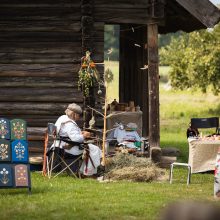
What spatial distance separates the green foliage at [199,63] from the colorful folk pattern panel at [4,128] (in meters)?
26.8

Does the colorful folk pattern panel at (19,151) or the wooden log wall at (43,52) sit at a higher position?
the wooden log wall at (43,52)

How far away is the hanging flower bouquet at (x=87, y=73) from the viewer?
1288 centimetres

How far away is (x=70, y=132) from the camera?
1131cm

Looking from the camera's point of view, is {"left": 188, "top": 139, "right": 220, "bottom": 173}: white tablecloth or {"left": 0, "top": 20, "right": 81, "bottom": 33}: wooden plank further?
{"left": 0, "top": 20, "right": 81, "bottom": 33}: wooden plank

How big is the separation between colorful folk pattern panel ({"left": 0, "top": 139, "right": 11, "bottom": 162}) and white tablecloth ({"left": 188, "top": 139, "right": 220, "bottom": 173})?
4384 millimetres

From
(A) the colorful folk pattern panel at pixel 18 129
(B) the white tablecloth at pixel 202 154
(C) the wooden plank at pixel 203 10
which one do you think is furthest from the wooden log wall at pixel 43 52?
(A) the colorful folk pattern panel at pixel 18 129

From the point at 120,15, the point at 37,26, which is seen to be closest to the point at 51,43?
the point at 37,26

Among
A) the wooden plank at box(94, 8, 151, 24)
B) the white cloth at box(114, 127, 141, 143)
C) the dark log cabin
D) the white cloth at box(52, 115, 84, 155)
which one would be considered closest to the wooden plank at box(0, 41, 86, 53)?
the dark log cabin

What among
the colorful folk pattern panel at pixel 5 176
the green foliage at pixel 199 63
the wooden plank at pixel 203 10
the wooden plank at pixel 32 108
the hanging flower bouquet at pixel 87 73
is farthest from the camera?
the green foliage at pixel 199 63

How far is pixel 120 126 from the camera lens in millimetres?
13750

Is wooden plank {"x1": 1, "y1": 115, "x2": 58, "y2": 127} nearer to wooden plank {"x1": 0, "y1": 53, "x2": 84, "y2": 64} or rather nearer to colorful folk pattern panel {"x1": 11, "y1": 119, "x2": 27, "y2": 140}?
wooden plank {"x1": 0, "y1": 53, "x2": 84, "y2": 64}

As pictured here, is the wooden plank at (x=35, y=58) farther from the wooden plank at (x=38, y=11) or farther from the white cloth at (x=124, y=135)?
the white cloth at (x=124, y=135)

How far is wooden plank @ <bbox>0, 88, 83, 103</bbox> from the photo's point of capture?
44.1 ft

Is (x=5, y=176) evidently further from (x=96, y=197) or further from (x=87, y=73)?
(x=87, y=73)
